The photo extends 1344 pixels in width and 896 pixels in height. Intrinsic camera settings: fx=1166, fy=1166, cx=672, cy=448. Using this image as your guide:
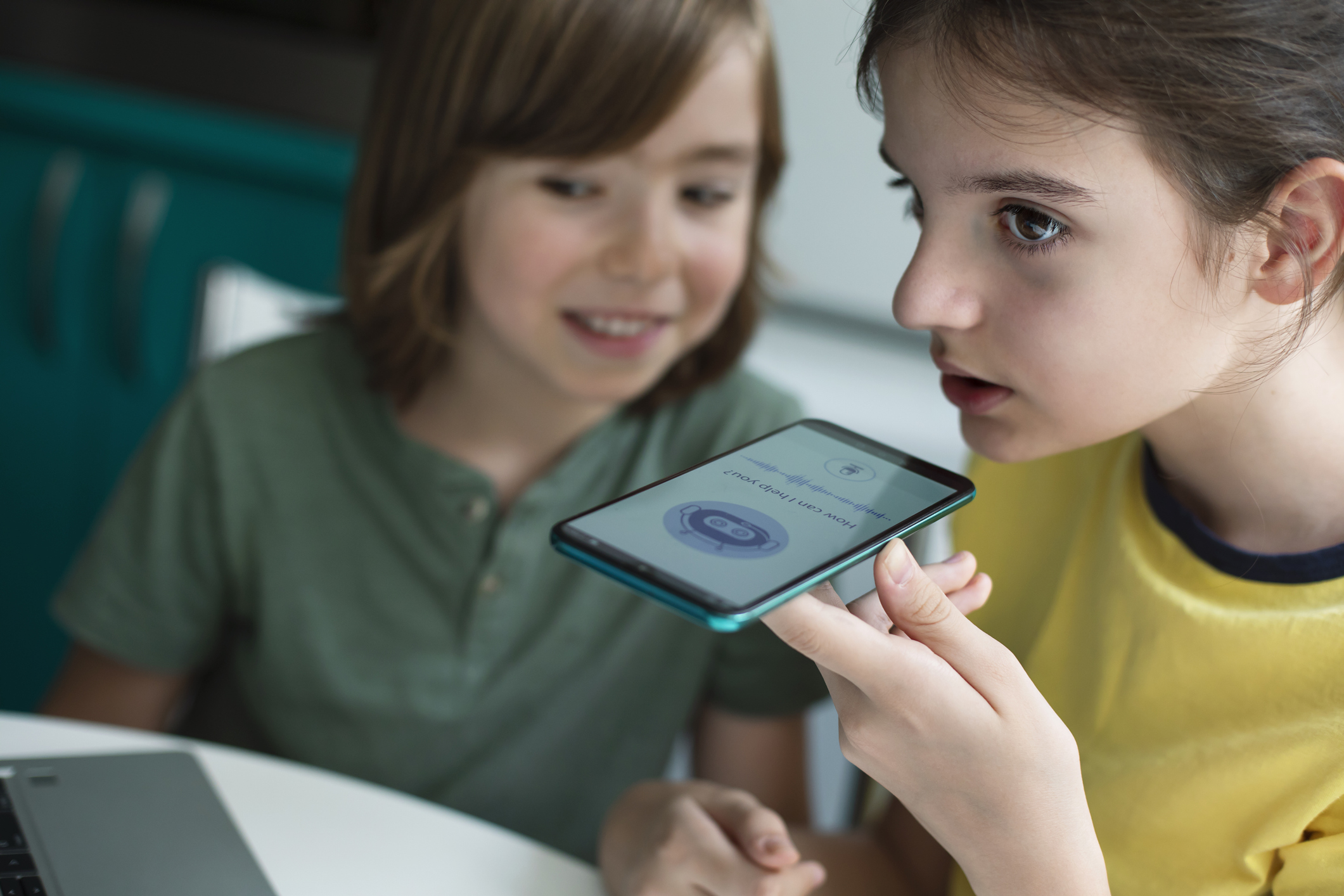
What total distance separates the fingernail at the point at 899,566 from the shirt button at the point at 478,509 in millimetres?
534

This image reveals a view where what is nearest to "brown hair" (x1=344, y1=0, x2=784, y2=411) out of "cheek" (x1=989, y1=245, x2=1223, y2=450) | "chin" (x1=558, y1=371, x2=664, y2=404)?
"chin" (x1=558, y1=371, x2=664, y2=404)

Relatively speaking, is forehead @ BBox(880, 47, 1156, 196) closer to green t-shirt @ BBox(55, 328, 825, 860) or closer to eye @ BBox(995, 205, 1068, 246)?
eye @ BBox(995, 205, 1068, 246)

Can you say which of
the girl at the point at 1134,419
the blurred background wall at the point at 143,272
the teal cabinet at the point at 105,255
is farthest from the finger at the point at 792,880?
the teal cabinet at the point at 105,255

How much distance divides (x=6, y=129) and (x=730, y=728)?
1230 mm

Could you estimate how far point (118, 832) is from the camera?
606 mm

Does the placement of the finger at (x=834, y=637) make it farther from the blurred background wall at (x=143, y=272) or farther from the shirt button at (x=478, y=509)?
the blurred background wall at (x=143, y=272)

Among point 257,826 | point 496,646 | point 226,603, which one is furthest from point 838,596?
point 226,603

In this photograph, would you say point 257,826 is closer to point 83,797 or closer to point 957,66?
point 83,797

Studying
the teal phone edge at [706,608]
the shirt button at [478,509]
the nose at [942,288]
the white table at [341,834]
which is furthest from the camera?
the shirt button at [478,509]

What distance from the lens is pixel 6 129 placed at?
1.50 m

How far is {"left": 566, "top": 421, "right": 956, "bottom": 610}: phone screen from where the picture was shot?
43cm

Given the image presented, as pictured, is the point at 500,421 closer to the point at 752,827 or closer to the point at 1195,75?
the point at 752,827

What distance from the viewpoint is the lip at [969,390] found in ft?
1.76

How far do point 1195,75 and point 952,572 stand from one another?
214 mm
